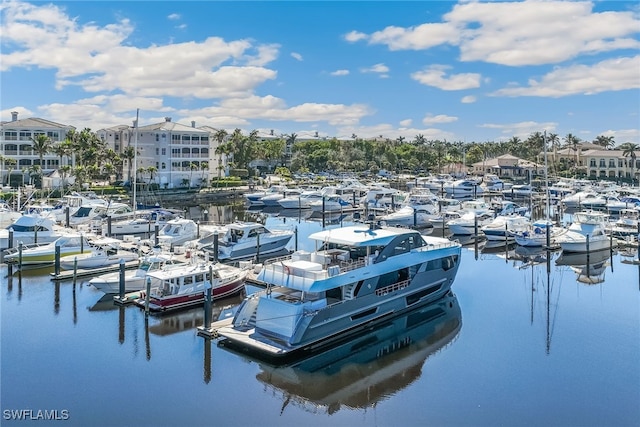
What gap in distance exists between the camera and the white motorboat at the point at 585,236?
4038cm

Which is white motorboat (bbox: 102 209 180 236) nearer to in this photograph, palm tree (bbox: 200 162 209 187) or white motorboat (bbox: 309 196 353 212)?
white motorboat (bbox: 309 196 353 212)

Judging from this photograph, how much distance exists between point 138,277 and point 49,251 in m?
9.44

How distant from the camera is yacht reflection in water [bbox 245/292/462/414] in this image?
1834 cm

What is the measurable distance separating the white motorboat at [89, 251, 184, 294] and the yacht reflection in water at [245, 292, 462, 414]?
33.7 ft

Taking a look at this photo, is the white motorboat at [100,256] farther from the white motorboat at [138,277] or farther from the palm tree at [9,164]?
the palm tree at [9,164]

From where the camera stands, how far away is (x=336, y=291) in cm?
2325

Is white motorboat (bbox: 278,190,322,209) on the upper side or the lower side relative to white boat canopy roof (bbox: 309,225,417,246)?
upper

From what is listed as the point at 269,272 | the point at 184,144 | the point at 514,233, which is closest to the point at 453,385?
the point at 269,272

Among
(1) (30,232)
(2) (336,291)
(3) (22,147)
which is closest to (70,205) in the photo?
(1) (30,232)

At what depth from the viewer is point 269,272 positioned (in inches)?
896

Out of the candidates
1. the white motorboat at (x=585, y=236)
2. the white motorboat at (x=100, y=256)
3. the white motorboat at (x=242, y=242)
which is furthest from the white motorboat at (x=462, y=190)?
the white motorboat at (x=100, y=256)

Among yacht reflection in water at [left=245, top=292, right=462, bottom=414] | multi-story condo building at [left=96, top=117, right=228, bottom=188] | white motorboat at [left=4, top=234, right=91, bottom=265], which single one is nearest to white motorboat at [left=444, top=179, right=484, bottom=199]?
multi-story condo building at [left=96, top=117, right=228, bottom=188]

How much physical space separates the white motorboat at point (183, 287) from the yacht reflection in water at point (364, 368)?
7.05 m

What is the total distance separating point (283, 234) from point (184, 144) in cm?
5380
